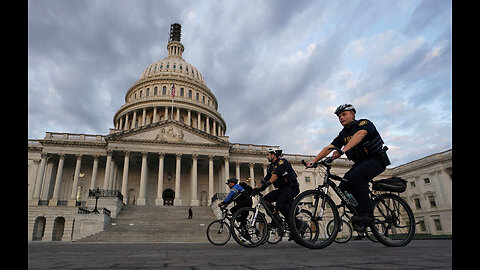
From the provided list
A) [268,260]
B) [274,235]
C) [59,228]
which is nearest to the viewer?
[268,260]

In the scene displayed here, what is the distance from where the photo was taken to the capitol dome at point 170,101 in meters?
60.6

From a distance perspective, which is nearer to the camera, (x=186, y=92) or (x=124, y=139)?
(x=124, y=139)

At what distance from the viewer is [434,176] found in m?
48.3

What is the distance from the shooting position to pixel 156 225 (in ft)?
84.2

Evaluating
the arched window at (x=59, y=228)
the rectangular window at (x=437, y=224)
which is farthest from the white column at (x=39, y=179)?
the rectangular window at (x=437, y=224)

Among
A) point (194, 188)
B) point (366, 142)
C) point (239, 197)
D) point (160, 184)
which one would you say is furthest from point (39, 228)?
point (366, 142)

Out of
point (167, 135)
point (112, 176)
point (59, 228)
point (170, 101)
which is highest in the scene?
point (170, 101)

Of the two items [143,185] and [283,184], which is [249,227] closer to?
[283,184]

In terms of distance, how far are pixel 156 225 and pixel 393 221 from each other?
2348 cm

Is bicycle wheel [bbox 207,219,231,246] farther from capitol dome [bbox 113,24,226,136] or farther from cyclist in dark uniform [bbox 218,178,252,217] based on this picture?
capitol dome [bbox 113,24,226,136]
